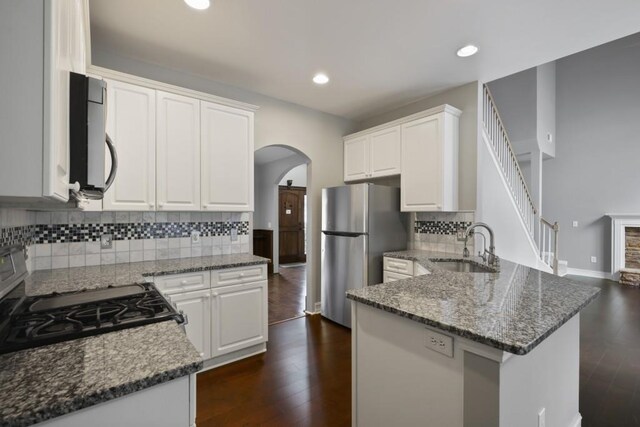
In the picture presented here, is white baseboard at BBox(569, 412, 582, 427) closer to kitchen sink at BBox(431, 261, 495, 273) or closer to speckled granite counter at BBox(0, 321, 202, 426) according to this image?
kitchen sink at BBox(431, 261, 495, 273)

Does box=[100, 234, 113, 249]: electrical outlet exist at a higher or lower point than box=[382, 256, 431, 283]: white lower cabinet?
higher

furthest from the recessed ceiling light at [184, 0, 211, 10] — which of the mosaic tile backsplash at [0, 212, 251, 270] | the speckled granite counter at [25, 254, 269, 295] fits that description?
the speckled granite counter at [25, 254, 269, 295]

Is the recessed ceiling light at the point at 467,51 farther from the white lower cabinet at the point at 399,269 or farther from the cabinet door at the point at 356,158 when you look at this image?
the white lower cabinet at the point at 399,269

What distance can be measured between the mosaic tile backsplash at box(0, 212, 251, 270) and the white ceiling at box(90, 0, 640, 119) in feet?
4.81

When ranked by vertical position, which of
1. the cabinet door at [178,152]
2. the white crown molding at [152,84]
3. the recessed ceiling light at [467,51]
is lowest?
the cabinet door at [178,152]

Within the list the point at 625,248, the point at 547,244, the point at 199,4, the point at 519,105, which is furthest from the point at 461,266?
the point at 625,248

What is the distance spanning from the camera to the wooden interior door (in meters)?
7.88

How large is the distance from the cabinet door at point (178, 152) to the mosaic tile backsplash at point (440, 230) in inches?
101

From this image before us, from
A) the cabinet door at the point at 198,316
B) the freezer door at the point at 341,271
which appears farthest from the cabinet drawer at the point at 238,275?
the freezer door at the point at 341,271

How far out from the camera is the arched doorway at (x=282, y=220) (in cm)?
554

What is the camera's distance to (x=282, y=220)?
788cm

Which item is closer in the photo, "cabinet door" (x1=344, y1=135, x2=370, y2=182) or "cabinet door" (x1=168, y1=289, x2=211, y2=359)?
"cabinet door" (x1=168, y1=289, x2=211, y2=359)

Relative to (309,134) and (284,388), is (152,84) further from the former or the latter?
(284,388)

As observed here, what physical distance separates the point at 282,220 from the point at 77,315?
670cm
